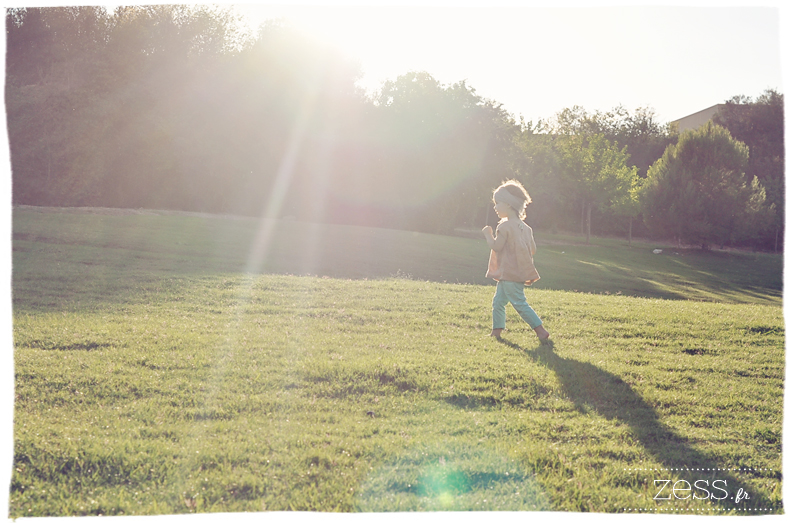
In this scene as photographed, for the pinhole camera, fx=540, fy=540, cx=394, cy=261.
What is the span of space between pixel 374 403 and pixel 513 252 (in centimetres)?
299

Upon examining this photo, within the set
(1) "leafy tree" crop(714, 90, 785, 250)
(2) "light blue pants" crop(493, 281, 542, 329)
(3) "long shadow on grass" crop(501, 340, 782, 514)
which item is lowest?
(3) "long shadow on grass" crop(501, 340, 782, 514)

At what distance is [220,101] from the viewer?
31.2 m

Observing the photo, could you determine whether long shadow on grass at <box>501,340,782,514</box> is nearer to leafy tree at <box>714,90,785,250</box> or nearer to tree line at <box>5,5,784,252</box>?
tree line at <box>5,5,784,252</box>

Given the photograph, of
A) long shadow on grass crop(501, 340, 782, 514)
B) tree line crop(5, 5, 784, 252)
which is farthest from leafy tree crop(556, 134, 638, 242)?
long shadow on grass crop(501, 340, 782, 514)

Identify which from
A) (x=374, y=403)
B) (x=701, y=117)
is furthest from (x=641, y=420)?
(x=701, y=117)

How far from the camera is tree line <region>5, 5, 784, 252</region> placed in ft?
77.9

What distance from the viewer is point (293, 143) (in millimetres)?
34031

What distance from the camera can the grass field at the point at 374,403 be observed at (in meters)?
3.24

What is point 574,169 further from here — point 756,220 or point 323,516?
point 323,516

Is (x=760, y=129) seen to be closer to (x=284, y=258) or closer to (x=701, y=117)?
(x=701, y=117)

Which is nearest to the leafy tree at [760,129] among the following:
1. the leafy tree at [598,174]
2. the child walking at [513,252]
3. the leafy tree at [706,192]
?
the leafy tree at [706,192]

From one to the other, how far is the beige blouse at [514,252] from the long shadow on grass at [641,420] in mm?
916

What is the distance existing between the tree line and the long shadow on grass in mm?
18447

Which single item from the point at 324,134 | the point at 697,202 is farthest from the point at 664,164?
the point at 324,134
